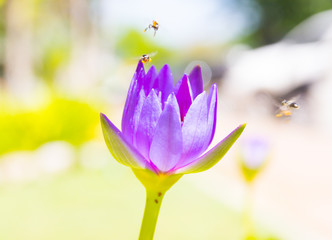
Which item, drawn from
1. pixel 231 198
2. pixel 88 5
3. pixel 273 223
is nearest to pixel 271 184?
pixel 231 198

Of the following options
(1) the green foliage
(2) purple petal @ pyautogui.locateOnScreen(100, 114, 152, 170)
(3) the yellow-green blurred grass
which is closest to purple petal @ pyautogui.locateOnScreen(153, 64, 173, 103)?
(2) purple petal @ pyautogui.locateOnScreen(100, 114, 152, 170)

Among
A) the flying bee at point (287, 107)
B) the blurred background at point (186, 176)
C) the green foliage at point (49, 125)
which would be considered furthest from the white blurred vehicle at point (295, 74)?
the flying bee at point (287, 107)

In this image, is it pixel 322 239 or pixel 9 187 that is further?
pixel 9 187

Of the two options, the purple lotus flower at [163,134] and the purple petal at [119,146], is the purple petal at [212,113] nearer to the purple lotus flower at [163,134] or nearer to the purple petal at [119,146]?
the purple lotus flower at [163,134]

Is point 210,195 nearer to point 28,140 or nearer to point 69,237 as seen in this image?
point 69,237

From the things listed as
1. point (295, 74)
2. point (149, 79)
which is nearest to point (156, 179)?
point (149, 79)
